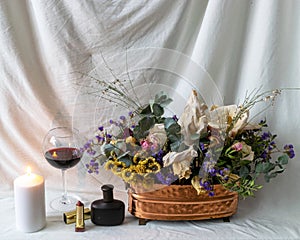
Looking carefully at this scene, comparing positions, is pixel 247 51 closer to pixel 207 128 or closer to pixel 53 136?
pixel 207 128

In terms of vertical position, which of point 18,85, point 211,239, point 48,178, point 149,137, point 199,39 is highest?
point 199,39

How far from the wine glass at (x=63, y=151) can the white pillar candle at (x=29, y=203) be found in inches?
2.9

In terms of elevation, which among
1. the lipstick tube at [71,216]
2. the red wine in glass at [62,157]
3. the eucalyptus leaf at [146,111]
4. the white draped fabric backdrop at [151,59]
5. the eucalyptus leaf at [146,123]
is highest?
the white draped fabric backdrop at [151,59]

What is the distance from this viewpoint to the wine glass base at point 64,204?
49.9 inches

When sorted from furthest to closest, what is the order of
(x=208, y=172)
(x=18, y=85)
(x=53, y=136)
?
(x=18, y=85)
(x=53, y=136)
(x=208, y=172)

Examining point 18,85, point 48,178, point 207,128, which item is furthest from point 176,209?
point 18,85

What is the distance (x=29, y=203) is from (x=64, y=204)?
170mm

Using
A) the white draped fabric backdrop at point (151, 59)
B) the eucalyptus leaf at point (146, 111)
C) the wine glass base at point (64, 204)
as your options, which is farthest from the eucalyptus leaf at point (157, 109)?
the wine glass base at point (64, 204)

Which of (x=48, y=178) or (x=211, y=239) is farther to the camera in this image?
(x=48, y=178)

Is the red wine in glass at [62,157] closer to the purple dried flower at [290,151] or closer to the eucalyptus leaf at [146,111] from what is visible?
the eucalyptus leaf at [146,111]

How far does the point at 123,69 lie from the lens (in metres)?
1.34

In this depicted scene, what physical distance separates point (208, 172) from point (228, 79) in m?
0.34

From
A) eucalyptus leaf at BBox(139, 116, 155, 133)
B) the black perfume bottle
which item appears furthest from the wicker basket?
eucalyptus leaf at BBox(139, 116, 155, 133)

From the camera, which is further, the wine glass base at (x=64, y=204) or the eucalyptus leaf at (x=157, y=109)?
the wine glass base at (x=64, y=204)
